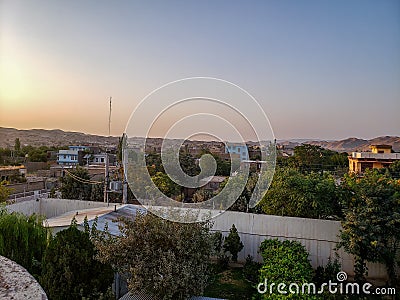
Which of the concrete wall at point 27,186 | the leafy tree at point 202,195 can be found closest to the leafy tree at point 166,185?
the leafy tree at point 202,195

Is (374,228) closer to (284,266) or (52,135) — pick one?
(284,266)

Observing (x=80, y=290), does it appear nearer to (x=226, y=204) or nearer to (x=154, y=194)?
(x=154, y=194)

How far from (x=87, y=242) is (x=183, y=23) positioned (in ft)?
12.9

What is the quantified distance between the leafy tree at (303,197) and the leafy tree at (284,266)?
2.42 feet

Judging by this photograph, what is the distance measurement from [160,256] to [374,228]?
278 cm

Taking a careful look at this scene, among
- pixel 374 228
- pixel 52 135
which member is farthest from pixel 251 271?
pixel 52 135

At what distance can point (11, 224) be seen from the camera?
3975 millimetres

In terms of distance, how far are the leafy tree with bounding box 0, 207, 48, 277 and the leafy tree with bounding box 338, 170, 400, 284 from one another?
3.70 metres

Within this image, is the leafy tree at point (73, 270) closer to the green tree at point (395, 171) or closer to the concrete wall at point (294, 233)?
the concrete wall at point (294, 233)

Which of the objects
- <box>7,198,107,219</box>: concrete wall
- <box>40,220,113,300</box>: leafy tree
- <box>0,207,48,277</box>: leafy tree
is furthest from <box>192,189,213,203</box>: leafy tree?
<box>40,220,113,300</box>: leafy tree

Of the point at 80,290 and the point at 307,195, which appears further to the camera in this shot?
the point at 307,195

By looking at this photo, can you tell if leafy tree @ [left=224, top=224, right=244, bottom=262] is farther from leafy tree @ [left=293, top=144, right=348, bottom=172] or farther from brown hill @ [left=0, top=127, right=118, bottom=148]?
leafy tree @ [left=293, top=144, right=348, bottom=172]

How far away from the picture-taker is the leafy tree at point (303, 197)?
550cm

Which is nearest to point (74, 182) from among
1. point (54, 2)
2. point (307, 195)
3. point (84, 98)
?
point (84, 98)
